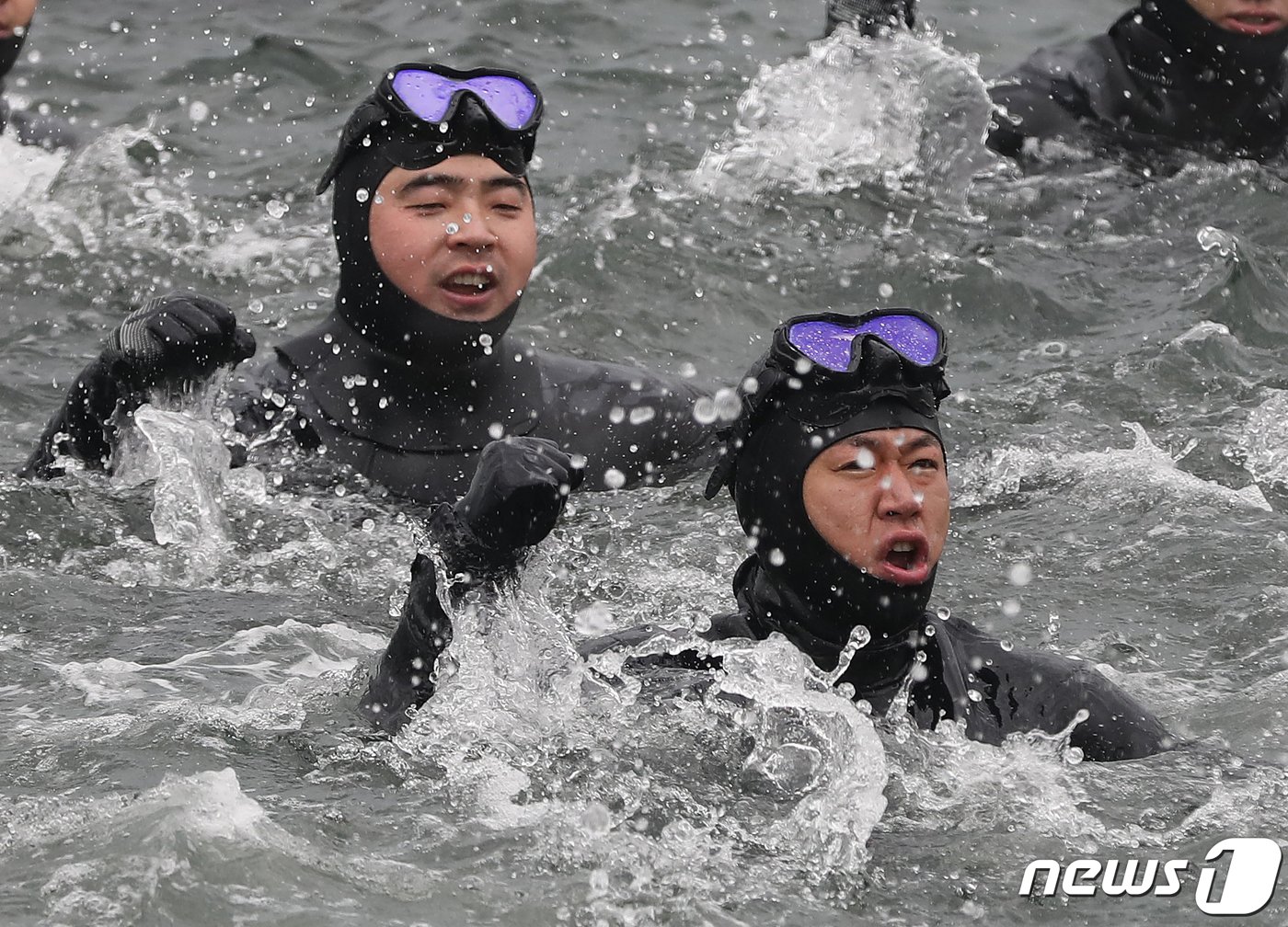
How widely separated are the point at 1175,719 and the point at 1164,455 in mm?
1826

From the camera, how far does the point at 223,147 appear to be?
9.94 meters

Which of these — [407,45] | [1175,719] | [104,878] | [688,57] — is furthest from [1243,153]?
[104,878]

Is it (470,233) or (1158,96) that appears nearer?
(470,233)

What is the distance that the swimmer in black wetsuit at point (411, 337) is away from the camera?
5988 millimetres

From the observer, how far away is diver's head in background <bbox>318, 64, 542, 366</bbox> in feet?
19.7

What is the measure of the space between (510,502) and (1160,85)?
20.3ft

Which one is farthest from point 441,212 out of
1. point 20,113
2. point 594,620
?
point 20,113

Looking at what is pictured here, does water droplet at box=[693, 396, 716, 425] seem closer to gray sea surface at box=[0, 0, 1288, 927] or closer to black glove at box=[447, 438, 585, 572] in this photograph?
gray sea surface at box=[0, 0, 1288, 927]

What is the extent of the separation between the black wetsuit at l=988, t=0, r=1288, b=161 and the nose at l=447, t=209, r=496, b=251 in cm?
411

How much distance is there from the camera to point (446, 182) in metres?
6.02

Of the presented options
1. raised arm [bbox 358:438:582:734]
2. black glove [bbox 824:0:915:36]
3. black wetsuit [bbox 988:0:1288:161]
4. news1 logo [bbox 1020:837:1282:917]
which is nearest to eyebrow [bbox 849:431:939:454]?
raised arm [bbox 358:438:582:734]

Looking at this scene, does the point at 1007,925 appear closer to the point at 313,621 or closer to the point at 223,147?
the point at 313,621

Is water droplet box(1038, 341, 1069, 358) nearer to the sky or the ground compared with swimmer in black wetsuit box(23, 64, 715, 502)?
nearer to the ground

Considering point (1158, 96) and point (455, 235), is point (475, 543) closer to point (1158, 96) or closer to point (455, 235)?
point (455, 235)
